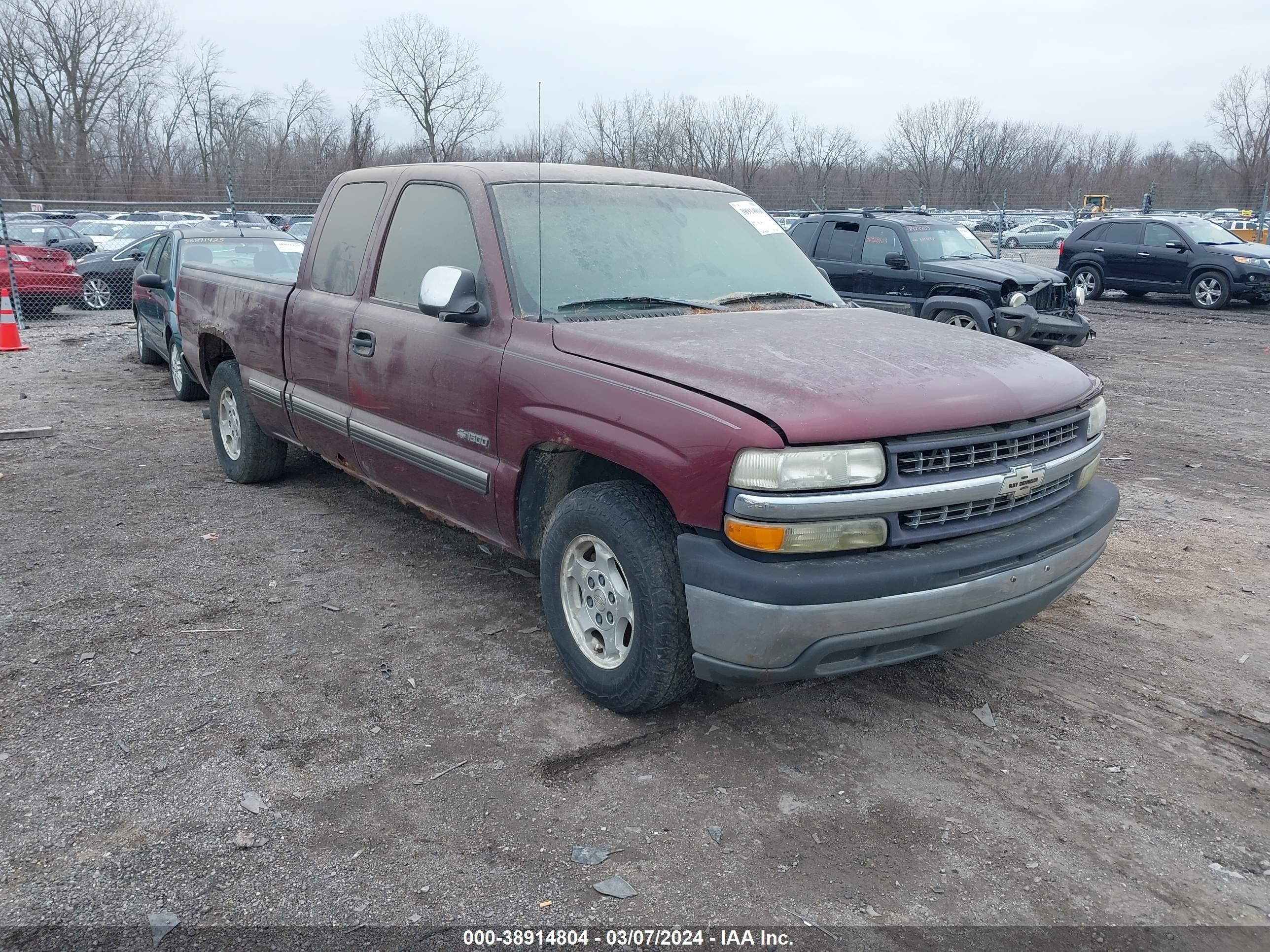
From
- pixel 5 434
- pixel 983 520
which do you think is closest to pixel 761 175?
pixel 5 434

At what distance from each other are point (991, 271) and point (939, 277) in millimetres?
639

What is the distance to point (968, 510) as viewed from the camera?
10.1ft

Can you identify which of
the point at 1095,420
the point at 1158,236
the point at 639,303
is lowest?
the point at 1095,420

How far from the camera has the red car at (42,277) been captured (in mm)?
15000

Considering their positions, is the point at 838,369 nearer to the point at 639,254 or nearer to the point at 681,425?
the point at 681,425

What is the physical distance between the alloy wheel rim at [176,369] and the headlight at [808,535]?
25.7 feet

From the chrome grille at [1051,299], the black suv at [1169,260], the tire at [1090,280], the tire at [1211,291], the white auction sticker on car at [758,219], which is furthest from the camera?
the tire at [1090,280]

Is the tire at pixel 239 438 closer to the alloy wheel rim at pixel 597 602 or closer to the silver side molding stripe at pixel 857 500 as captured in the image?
the alloy wheel rim at pixel 597 602

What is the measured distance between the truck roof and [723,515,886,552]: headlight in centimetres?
209

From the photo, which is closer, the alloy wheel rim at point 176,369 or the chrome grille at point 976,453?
the chrome grille at point 976,453

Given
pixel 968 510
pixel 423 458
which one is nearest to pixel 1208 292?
pixel 968 510

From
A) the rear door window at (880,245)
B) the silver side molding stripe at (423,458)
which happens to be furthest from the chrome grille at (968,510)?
the rear door window at (880,245)

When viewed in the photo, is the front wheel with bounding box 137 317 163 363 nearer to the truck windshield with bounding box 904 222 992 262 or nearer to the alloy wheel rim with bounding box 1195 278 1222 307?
the truck windshield with bounding box 904 222 992 262

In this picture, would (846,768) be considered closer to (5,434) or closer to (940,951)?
(940,951)
